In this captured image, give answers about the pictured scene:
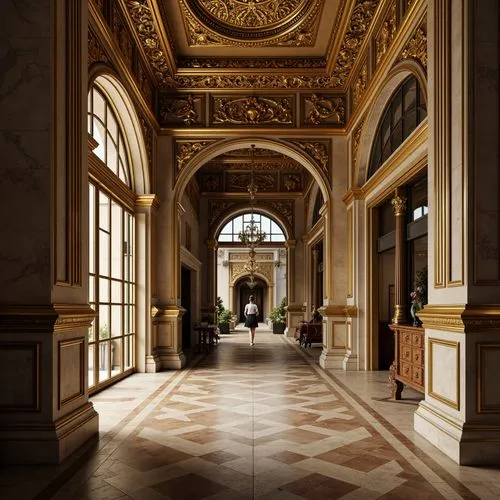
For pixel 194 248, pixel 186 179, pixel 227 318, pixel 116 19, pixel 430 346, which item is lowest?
pixel 227 318

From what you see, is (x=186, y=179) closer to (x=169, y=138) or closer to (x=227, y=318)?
(x=169, y=138)

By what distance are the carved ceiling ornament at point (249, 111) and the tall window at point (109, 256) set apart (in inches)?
77.6

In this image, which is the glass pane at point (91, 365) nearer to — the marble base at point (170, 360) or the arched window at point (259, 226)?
the marble base at point (170, 360)

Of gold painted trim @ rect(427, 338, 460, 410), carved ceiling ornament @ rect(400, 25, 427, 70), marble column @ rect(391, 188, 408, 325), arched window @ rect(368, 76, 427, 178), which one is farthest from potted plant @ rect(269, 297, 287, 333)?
gold painted trim @ rect(427, 338, 460, 410)

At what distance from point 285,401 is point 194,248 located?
9.27m

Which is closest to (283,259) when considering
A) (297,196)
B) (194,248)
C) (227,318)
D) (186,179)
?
(227,318)

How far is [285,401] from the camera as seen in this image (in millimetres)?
5875

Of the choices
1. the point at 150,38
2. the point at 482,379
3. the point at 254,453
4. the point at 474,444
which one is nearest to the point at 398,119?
the point at 150,38

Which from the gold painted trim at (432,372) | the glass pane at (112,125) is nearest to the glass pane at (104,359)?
the glass pane at (112,125)

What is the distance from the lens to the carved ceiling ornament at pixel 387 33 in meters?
6.40

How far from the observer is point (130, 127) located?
7707 millimetres

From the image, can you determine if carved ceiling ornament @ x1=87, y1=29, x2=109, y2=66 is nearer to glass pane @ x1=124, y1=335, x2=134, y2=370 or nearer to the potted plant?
glass pane @ x1=124, y1=335, x2=134, y2=370

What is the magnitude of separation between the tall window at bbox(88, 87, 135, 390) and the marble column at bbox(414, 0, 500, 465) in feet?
12.8

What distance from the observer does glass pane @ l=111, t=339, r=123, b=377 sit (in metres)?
7.07
